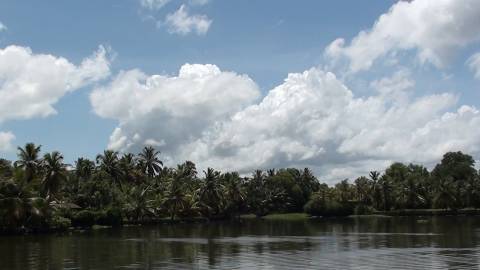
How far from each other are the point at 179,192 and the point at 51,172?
33.3 m

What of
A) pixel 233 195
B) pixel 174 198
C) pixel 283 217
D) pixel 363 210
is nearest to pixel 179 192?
pixel 174 198

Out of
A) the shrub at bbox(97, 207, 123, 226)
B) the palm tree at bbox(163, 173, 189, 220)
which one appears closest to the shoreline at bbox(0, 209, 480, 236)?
the shrub at bbox(97, 207, 123, 226)

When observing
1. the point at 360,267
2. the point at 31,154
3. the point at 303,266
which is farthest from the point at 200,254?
the point at 31,154

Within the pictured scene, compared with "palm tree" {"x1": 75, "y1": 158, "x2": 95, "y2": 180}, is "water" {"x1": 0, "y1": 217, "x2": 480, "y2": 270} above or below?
below

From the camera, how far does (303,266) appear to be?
33.0 meters

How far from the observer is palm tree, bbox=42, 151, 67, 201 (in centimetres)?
8519

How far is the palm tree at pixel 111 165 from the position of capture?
119m

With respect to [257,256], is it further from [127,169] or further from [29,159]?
[127,169]

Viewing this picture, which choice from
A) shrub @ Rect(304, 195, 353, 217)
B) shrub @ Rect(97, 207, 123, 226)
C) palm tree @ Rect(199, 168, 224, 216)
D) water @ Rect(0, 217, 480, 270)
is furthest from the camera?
shrub @ Rect(304, 195, 353, 217)

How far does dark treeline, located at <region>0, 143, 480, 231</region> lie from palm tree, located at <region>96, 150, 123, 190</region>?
0.21 meters

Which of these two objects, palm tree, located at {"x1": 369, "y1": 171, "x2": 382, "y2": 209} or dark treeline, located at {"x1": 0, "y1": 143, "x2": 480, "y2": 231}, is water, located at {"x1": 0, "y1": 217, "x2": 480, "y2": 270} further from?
palm tree, located at {"x1": 369, "y1": 171, "x2": 382, "y2": 209}

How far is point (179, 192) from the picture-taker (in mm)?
114062

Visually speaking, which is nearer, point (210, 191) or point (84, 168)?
point (84, 168)

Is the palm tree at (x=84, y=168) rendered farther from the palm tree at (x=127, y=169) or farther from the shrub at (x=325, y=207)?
the shrub at (x=325, y=207)
